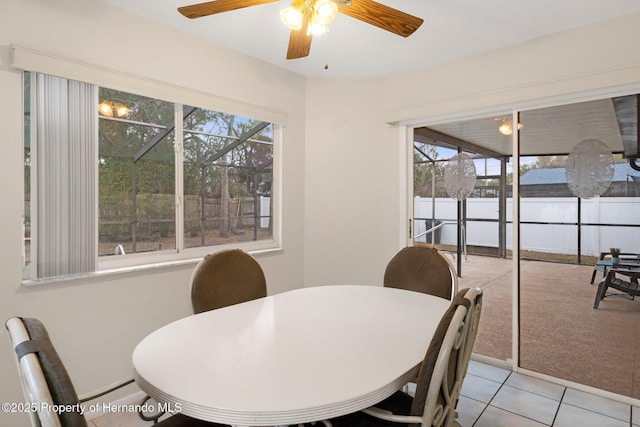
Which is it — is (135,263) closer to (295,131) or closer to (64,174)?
(64,174)

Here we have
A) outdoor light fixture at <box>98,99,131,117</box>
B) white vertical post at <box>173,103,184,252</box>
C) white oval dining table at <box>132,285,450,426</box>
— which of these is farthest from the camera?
white vertical post at <box>173,103,184,252</box>

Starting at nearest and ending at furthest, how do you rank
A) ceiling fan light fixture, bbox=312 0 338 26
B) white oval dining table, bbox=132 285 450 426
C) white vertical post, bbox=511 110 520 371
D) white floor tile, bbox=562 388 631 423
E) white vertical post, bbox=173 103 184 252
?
white oval dining table, bbox=132 285 450 426
ceiling fan light fixture, bbox=312 0 338 26
white floor tile, bbox=562 388 631 423
white vertical post, bbox=173 103 184 252
white vertical post, bbox=511 110 520 371

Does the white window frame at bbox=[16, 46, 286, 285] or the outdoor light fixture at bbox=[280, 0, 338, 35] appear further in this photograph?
the white window frame at bbox=[16, 46, 286, 285]

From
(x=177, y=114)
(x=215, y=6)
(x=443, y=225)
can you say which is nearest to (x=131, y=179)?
(x=177, y=114)

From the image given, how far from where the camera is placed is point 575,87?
2.41 metres

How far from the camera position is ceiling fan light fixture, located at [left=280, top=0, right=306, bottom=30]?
1601mm

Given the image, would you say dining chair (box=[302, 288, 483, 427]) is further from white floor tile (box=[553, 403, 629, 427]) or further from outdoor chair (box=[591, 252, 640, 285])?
outdoor chair (box=[591, 252, 640, 285])

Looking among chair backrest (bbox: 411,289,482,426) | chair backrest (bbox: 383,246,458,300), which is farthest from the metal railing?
chair backrest (bbox: 411,289,482,426)

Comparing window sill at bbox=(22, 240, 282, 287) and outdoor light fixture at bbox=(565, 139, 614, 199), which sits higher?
outdoor light fixture at bbox=(565, 139, 614, 199)

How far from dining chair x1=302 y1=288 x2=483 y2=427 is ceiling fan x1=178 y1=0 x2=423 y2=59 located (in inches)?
49.3

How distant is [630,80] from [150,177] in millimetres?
3076

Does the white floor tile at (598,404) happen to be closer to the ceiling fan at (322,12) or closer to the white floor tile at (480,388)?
the white floor tile at (480,388)

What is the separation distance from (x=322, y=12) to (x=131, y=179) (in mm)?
1627

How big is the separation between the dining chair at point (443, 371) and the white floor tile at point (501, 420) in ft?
3.65
